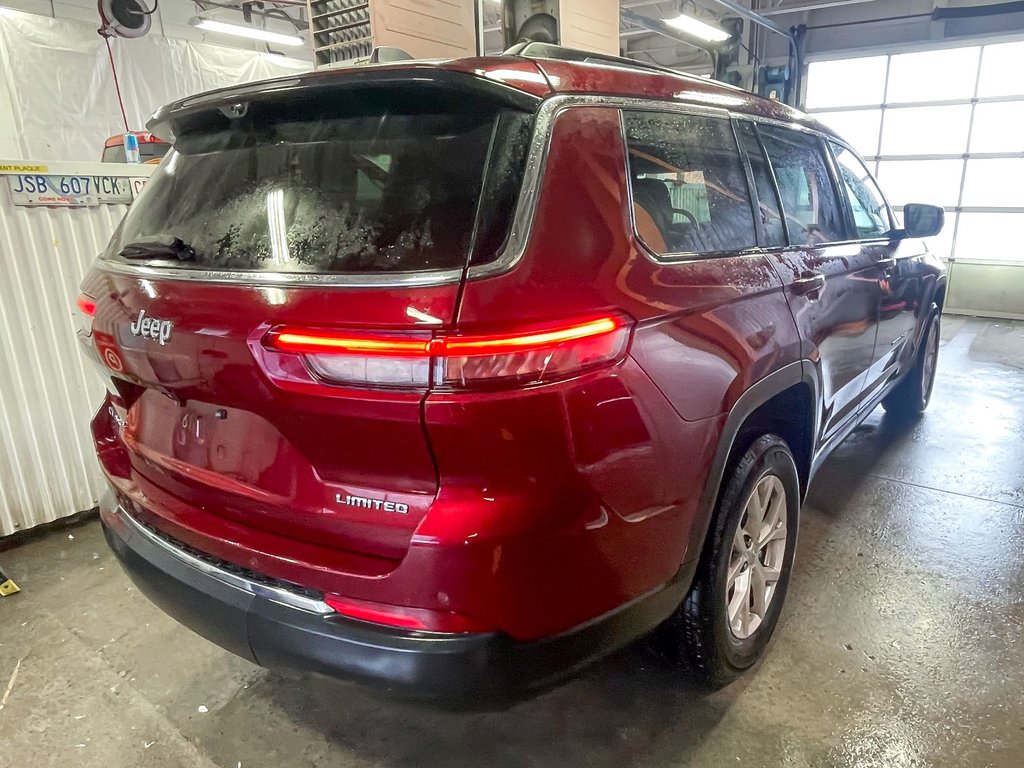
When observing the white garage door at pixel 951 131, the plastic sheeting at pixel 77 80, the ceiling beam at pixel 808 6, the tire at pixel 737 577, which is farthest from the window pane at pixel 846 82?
the tire at pixel 737 577

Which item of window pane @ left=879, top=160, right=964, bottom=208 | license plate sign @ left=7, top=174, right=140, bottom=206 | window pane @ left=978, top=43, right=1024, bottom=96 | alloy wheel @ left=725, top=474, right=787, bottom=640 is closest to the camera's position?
alloy wheel @ left=725, top=474, right=787, bottom=640

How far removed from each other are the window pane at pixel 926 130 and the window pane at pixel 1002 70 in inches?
12.9

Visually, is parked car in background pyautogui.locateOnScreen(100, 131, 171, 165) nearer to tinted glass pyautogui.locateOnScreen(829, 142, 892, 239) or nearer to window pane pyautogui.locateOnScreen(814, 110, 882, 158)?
tinted glass pyautogui.locateOnScreen(829, 142, 892, 239)

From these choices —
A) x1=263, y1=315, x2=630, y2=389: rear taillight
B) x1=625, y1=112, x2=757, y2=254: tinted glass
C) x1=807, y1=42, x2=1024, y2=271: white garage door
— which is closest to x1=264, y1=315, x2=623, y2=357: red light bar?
x1=263, y1=315, x2=630, y2=389: rear taillight

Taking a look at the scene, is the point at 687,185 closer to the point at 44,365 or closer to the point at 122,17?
the point at 44,365

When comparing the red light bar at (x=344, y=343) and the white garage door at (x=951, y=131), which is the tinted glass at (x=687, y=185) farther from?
the white garage door at (x=951, y=131)

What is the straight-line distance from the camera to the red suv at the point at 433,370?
4.26 feet

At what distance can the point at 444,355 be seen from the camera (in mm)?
1234

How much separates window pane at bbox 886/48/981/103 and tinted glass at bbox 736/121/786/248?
9185mm

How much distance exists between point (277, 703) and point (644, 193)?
1857 mm

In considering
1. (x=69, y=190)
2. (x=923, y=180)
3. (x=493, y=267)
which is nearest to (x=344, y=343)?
(x=493, y=267)

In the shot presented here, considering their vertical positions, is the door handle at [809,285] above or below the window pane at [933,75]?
below

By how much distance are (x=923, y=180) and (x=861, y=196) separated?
8016 millimetres

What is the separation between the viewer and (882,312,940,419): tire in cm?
432
